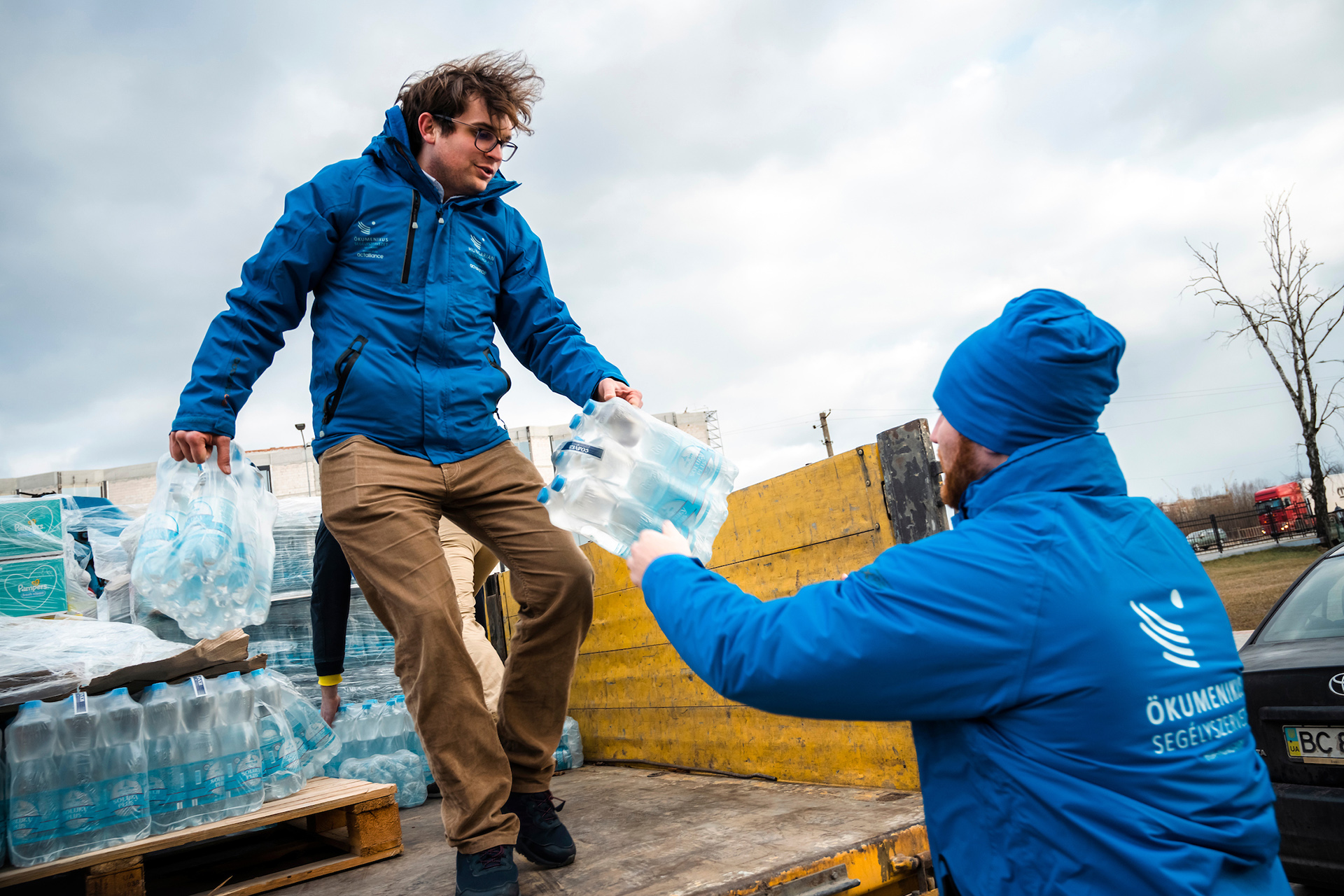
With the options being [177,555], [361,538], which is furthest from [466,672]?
[177,555]

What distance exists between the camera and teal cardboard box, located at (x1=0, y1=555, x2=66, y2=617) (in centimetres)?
394

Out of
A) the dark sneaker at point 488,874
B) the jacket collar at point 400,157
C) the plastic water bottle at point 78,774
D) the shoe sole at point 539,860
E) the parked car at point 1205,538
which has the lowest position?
the parked car at point 1205,538

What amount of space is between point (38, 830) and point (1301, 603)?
5.37 meters

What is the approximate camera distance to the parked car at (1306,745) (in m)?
3.14

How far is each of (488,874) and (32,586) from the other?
328cm

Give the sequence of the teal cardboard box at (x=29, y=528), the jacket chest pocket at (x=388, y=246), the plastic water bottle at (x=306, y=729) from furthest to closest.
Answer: the teal cardboard box at (x=29, y=528) → the plastic water bottle at (x=306, y=729) → the jacket chest pocket at (x=388, y=246)

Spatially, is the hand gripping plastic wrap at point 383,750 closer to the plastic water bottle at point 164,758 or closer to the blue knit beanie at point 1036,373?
the plastic water bottle at point 164,758

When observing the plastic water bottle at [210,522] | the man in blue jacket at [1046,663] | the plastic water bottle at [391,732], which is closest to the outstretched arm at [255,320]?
the man in blue jacket at [1046,663]

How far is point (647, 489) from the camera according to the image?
2.40 m

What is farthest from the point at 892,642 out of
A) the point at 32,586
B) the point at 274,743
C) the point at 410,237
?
the point at 32,586

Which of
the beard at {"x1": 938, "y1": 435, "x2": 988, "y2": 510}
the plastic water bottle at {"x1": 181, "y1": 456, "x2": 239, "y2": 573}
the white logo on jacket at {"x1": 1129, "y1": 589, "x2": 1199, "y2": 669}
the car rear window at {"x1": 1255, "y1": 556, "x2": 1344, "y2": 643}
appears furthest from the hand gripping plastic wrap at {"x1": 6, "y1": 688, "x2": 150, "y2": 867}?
the car rear window at {"x1": 1255, "y1": 556, "x2": 1344, "y2": 643}

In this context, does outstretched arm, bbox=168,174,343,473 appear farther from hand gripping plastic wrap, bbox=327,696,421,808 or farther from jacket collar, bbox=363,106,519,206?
hand gripping plastic wrap, bbox=327,696,421,808

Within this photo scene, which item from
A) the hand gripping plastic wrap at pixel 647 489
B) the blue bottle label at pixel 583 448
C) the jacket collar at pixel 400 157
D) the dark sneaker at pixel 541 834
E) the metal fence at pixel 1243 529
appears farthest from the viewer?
the metal fence at pixel 1243 529

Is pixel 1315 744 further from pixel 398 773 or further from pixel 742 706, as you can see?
pixel 398 773
